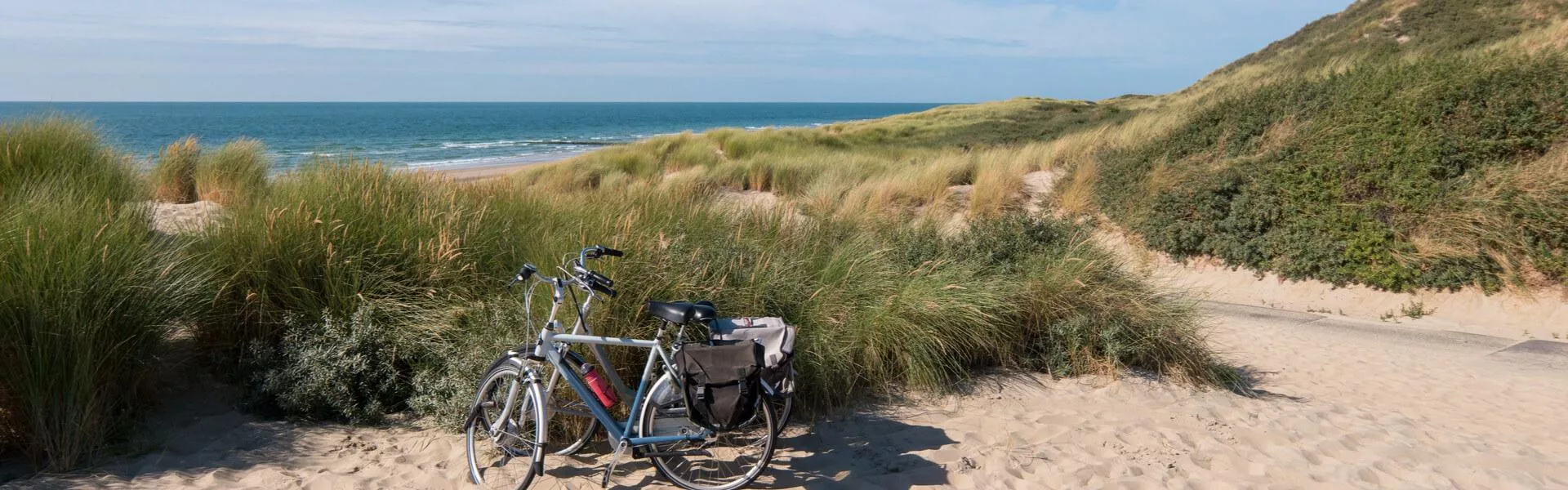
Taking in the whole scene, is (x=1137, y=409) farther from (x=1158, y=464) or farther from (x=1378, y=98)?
(x=1378, y=98)

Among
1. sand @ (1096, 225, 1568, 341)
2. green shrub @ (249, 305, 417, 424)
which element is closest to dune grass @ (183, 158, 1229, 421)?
green shrub @ (249, 305, 417, 424)

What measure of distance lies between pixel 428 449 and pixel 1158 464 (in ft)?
12.4

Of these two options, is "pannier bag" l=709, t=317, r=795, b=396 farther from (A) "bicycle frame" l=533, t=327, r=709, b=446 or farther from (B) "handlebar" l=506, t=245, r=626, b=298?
(B) "handlebar" l=506, t=245, r=626, b=298

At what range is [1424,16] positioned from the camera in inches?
1158

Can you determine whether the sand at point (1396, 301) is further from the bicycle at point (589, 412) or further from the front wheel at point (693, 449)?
the bicycle at point (589, 412)

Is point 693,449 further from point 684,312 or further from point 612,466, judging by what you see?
point 684,312

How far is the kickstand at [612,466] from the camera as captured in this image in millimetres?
4141

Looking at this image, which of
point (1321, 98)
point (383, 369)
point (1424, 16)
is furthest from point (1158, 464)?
point (1424, 16)

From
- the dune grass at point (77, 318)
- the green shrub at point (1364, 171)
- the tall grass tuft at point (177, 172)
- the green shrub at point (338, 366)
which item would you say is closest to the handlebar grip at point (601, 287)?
the green shrub at point (338, 366)

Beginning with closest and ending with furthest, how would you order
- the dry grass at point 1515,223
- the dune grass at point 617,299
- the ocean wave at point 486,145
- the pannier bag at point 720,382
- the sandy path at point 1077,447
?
1. the pannier bag at point 720,382
2. the sandy path at point 1077,447
3. the dune grass at point 617,299
4. the dry grass at point 1515,223
5. the ocean wave at point 486,145

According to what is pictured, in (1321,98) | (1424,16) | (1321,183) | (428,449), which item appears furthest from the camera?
(1424,16)

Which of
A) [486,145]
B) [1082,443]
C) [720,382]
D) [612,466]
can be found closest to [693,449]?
[612,466]

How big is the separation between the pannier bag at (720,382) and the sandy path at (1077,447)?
29.0 inches

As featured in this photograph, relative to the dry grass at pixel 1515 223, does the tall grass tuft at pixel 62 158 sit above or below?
above
